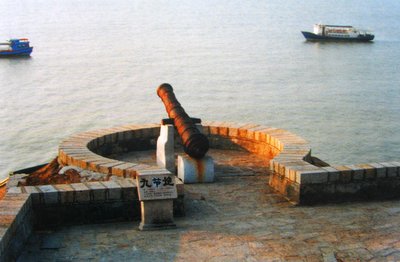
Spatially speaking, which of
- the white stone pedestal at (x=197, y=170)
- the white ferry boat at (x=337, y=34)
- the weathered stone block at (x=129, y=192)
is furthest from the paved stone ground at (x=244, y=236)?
the white ferry boat at (x=337, y=34)

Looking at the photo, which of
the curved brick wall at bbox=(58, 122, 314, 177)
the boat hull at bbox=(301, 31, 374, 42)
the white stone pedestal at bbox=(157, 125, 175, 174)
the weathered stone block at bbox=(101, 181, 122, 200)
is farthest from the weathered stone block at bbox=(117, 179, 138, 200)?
the boat hull at bbox=(301, 31, 374, 42)

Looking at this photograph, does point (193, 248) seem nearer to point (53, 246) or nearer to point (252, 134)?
point (53, 246)

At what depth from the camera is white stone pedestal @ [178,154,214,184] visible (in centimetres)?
1064

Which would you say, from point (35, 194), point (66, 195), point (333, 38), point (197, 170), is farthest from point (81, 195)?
point (333, 38)

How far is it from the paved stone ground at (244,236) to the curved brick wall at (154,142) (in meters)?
1.42

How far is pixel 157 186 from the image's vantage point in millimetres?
8195

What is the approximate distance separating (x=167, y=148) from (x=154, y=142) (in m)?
2.00

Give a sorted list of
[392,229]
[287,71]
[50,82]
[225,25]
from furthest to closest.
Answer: [225,25], [287,71], [50,82], [392,229]

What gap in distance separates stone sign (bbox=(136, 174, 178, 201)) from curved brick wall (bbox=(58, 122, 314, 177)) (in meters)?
2.31

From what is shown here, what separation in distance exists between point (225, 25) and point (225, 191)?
84.3 m

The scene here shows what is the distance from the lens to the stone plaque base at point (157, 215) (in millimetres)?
8258

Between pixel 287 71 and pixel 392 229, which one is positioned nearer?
pixel 392 229

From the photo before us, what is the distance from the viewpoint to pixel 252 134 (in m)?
12.6

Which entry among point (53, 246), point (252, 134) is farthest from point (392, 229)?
point (252, 134)
